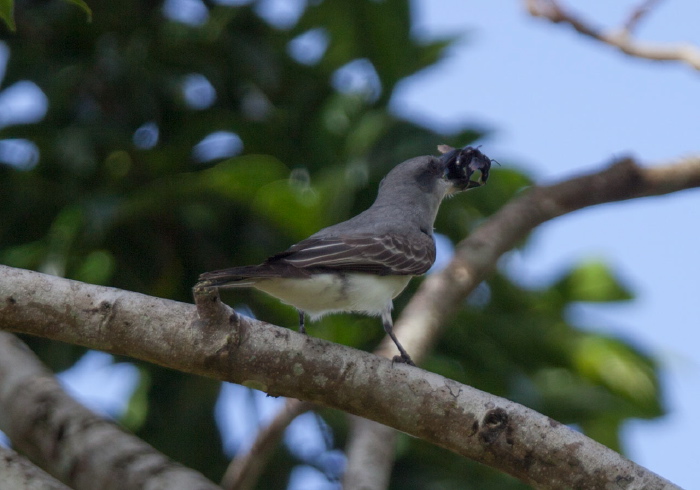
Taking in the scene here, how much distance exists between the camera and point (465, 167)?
524cm

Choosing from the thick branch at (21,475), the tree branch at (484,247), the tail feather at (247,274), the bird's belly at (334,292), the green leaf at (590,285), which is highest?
the tail feather at (247,274)

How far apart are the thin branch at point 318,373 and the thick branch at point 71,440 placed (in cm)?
71

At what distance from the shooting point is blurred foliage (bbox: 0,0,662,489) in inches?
226

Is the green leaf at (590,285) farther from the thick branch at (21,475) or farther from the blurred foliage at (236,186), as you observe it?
the thick branch at (21,475)

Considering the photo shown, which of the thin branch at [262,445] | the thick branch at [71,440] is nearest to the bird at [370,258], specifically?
the thin branch at [262,445]

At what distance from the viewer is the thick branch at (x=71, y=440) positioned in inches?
144

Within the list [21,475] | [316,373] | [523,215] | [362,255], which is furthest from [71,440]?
[523,215]

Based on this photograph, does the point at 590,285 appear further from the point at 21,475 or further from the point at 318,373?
the point at 21,475

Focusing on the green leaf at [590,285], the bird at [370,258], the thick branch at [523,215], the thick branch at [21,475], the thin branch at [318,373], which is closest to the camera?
the thin branch at [318,373]

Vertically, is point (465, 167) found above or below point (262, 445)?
above

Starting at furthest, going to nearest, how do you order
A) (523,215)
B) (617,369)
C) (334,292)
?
(617,369), (523,215), (334,292)

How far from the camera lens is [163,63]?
6.72 metres

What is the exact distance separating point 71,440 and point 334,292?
1.39m

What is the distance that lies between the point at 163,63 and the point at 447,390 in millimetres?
4425
